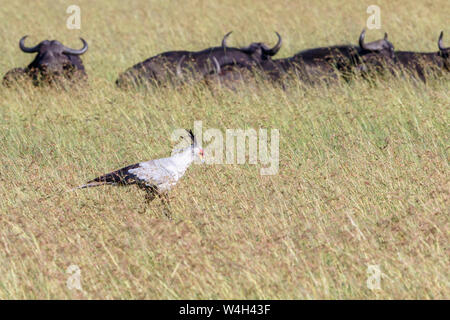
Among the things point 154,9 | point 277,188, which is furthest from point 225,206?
point 154,9

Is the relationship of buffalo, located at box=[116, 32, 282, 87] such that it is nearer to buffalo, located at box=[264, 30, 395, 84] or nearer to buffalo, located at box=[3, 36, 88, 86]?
buffalo, located at box=[264, 30, 395, 84]

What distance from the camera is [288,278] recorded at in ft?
12.5

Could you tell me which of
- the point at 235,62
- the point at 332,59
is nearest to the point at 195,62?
the point at 235,62

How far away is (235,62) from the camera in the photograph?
10875 mm

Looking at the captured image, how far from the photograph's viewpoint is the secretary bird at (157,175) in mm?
4914

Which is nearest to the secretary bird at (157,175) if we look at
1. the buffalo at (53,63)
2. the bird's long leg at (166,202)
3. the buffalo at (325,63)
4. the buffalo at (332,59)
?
the bird's long leg at (166,202)

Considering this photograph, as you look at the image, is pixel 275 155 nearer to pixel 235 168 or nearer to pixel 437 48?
pixel 235 168

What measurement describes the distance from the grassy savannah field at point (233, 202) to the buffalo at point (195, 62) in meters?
1.20

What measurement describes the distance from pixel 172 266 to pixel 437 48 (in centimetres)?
999

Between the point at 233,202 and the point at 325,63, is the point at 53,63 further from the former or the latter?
the point at 233,202

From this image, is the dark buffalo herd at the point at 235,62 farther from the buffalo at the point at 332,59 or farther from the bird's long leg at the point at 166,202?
the bird's long leg at the point at 166,202

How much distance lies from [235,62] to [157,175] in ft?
20.4

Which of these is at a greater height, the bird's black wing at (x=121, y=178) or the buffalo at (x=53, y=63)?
the buffalo at (x=53, y=63)

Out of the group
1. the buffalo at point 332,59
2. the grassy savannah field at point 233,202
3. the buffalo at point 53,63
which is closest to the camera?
the grassy savannah field at point 233,202
